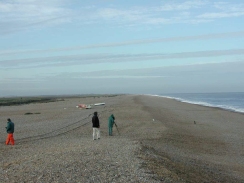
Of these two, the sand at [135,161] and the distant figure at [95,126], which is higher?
the distant figure at [95,126]

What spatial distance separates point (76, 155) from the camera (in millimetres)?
14328

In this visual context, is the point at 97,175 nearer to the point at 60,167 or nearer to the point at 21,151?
the point at 60,167

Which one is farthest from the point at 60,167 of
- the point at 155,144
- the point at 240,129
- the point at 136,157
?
the point at 240,129

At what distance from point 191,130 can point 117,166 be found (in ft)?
55.5

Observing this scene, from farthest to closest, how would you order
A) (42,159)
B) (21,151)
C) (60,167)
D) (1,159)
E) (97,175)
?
(21,151), (1,159), (42,159), (60,167), (97,175)

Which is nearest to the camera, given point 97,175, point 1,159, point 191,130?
point 97,175

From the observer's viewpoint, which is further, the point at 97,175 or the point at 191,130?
the point at 191,130

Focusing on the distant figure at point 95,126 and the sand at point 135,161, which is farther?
the distant figure at point 95,126

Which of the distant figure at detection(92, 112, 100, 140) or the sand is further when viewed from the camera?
the distant figure at detection(92, 112, 100, 140)

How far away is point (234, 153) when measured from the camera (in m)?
19.6

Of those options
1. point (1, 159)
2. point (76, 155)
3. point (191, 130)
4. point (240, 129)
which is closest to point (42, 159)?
point (76, 155)

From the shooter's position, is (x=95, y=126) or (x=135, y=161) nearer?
(x=135, y=161)

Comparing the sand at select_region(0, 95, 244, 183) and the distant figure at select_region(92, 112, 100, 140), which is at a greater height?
the distant figure at select_region(92, 112, 100, 140)

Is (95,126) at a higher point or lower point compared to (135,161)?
higher
